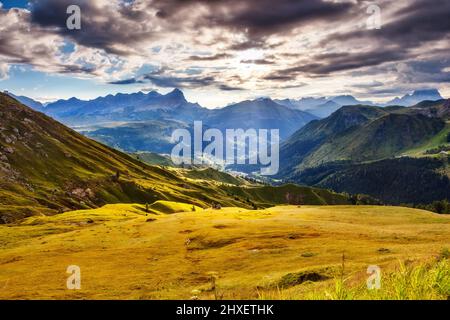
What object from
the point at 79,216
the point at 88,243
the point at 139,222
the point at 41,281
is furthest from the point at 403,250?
the point at 79,216

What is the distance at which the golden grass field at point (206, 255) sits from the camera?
40625mm

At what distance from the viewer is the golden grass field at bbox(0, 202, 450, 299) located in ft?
133

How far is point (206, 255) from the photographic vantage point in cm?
6644
